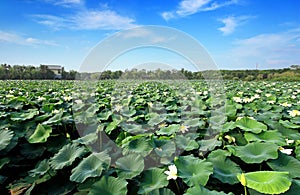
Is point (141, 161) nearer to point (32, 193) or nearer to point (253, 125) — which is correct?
point (32, 193)

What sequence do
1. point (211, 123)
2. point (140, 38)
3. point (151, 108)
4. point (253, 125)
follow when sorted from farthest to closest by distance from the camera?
point (151, 108)
point (140, 38)
point (211, 123)
point (253, 125)

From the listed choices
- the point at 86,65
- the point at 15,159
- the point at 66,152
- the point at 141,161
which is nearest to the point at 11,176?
the point at 15,159

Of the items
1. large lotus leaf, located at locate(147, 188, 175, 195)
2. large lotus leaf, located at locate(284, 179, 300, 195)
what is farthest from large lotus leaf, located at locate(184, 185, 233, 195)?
large lotus leaf, located at locate(284, 179, 300, 195)

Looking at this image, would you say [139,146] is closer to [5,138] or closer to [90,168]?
[90,168]

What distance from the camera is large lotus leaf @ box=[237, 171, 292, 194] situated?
3.75 feet

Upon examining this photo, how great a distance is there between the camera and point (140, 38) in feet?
11.6

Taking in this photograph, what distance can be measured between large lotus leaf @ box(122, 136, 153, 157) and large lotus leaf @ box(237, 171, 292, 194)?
2.45 ft

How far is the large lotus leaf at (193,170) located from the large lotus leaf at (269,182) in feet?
0.84

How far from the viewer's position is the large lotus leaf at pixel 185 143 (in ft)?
6.34

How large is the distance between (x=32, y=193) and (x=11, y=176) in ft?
1.75

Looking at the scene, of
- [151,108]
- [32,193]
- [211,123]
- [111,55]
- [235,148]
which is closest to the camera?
[235,148]

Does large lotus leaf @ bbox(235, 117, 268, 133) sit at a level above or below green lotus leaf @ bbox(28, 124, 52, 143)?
above

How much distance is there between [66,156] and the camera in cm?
186

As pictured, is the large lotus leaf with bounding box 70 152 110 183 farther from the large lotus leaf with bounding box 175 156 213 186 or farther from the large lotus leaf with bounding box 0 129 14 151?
the large lotus leaf with bounding box 0 129 14 151
